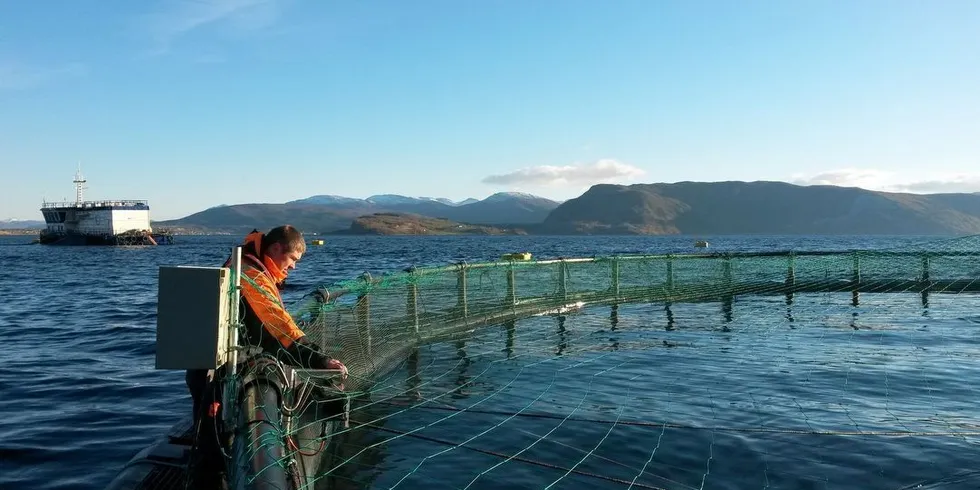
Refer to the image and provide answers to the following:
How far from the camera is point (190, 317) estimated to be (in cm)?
418

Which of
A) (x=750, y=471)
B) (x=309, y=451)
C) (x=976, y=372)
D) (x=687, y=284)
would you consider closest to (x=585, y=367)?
(x=750, y=471)

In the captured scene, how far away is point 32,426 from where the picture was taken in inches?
348

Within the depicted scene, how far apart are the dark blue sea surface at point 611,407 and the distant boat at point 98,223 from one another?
341 ft

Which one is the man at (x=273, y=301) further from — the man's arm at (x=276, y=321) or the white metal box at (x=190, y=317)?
the white metal box at (x=190, y=317)

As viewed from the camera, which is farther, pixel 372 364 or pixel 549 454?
pixel 372 364

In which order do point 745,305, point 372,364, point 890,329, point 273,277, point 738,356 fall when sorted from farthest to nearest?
1. point 745,305
2. point 890,329
3. point 738,356
4. point 372,364
5. point 273,277

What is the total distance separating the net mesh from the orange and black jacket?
0.29m

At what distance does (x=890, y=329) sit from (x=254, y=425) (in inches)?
548

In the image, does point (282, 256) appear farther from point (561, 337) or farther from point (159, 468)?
point (561, 337)

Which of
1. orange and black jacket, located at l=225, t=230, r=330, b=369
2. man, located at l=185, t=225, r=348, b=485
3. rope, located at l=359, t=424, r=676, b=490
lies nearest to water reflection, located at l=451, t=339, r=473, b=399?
rope, located at l=359, t=424, r=676, b=490

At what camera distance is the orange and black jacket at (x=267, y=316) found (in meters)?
5.04

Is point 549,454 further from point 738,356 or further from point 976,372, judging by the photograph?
point 976,372

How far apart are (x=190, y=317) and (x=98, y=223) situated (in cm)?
11958

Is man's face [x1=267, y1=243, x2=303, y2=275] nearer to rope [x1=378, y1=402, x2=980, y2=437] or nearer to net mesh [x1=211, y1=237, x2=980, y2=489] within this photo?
net mesh [x1=211, y1=237, x2=980, y2=489]
